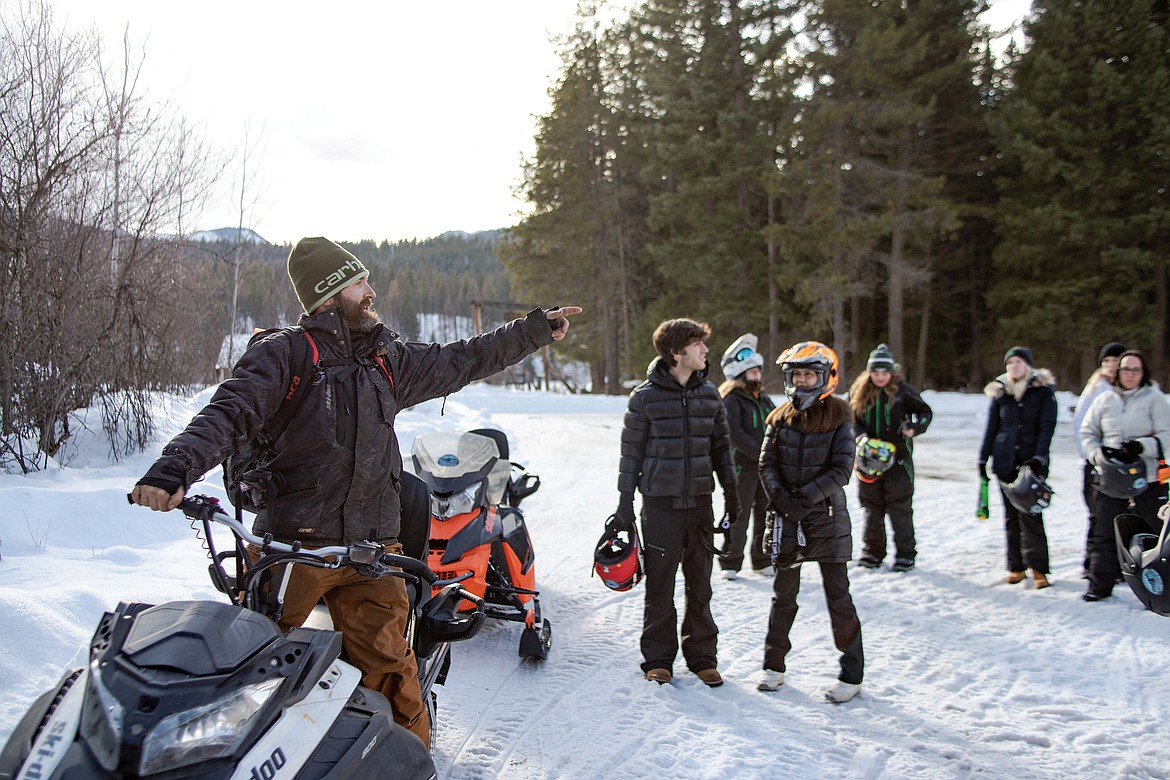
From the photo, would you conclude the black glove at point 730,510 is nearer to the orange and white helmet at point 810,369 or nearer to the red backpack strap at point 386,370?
the orange and white helmet at point 810,369

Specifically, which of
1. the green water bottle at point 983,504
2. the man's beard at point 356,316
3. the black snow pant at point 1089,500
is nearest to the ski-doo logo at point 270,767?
the man's beard at point 356,316

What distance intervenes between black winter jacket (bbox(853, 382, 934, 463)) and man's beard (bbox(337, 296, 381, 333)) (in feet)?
16.9

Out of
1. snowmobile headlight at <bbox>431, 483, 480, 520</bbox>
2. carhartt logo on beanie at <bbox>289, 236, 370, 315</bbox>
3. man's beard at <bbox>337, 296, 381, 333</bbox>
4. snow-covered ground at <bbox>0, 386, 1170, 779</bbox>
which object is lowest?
snow-covered ground at <bbox>0, 386, 1170, 779</bbox>

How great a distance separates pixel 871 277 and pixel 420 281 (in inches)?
1830

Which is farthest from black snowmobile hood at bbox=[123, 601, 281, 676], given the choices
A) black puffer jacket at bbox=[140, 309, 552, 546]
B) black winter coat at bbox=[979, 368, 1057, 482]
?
black winter coat at bbox=[979, 368, 1057, 482]

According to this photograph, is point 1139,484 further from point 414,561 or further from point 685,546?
point 414,561

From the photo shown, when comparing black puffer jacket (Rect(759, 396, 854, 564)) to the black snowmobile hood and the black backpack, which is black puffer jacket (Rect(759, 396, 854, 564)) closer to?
the black backpack

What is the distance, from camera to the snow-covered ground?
3.65m

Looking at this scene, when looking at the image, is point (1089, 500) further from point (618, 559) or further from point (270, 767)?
point (270, 767)

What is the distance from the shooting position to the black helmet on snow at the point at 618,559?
4.59m

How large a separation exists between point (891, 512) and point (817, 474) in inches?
111

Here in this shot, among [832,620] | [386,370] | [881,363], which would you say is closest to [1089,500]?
[881,363]

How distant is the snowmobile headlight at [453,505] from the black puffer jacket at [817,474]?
181 centimetres

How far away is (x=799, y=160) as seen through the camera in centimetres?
2588
